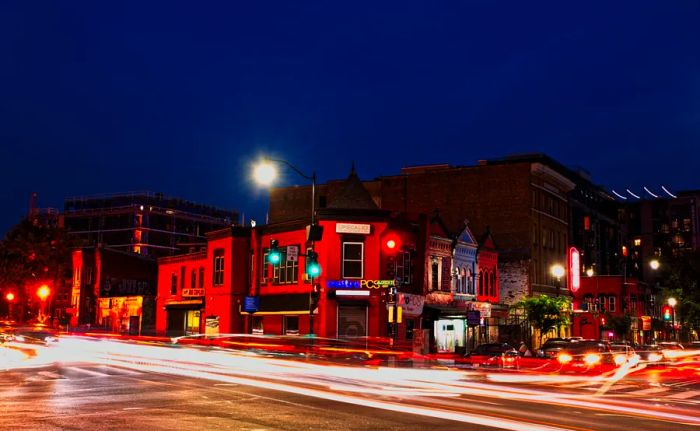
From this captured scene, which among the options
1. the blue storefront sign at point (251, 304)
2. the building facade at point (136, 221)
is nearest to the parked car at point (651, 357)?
the blue storefront sign at point (251, 304)

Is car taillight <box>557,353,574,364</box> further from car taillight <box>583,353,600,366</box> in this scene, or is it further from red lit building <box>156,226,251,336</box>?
red lit building <box>156,226,251,336</box>

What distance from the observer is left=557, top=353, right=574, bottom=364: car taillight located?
37.0 m

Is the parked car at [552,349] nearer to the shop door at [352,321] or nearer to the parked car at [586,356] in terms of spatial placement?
the parked car at [586,356]

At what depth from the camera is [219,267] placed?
53.3 meters

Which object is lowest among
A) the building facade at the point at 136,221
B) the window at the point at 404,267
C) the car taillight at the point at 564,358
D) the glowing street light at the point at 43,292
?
the car taillight at the point at 564,358

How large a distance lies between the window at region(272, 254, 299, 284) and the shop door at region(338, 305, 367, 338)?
15.1ft

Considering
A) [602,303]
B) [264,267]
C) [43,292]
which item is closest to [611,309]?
[602,303]

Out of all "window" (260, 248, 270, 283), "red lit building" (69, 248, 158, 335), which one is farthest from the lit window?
"red lit building" (69, 248, 158, 335)

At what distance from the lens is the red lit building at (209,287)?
168ft

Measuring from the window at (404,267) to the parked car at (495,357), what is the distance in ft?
26.4

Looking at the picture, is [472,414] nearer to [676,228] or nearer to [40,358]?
[40,358]

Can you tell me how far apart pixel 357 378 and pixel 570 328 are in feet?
171

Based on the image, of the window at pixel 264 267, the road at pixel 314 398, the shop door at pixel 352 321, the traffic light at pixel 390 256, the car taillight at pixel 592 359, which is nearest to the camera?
the road at pixel 314 398

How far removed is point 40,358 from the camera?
32594mm
